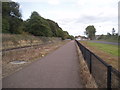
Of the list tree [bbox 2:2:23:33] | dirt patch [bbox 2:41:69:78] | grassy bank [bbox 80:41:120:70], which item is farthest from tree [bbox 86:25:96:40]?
dirt patch [bbox 2:41:69:78]

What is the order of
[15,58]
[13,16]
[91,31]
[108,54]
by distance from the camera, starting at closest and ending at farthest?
[15,58] < [108,54] < [13,16] < [91,31]

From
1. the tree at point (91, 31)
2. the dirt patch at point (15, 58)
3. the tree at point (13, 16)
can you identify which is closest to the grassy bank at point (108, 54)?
the dirt patch at point (15, 58)

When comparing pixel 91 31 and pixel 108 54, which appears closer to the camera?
pixel 108 54

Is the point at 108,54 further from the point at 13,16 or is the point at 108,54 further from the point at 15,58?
the point at 13,16

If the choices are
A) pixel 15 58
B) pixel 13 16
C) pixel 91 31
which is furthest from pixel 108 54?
pixel 91 31

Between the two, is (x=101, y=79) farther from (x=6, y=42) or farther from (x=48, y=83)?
(x=6, y=42)

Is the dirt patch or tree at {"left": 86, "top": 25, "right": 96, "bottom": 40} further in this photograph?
tree at {"left": 86, "top": 25, "right": 96, "bottom": 40}

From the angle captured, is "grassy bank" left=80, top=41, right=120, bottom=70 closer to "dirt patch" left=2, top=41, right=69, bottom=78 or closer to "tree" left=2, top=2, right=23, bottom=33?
"dirt patch" left=2, top=41, right=69, bottom=78

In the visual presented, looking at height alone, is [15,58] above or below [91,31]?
below

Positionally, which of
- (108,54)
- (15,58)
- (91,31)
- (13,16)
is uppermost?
(91,31)

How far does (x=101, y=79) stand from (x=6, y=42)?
55.8ft

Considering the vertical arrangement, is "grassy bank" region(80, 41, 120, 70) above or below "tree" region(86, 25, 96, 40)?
below

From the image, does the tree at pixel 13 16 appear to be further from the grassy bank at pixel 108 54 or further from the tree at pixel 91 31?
the tree at pixel 91 31

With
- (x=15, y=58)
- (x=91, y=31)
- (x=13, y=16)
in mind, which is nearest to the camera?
(x=15, y=58)
